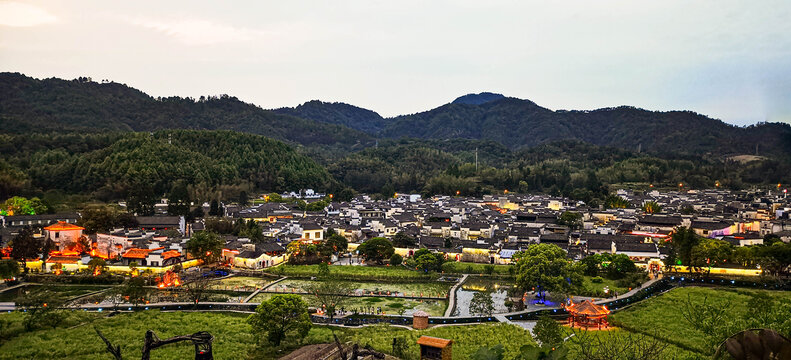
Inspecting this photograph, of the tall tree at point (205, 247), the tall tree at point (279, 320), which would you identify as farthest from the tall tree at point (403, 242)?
the tall tree at point (279, 320)

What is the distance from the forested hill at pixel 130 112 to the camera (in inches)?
4284

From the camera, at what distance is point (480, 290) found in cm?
2648

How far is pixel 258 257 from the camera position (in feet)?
104

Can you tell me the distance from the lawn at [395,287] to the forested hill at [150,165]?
78.1 feet

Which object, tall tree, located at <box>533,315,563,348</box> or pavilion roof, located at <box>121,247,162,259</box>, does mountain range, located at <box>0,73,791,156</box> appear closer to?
pavilion roof, located at <box>121,247,162,259</box>

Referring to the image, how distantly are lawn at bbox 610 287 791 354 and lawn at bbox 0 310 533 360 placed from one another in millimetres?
4626

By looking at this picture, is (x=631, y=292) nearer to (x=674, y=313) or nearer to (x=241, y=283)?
(x=674, y=313)


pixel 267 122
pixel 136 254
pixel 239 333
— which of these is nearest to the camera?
pixel 239 333

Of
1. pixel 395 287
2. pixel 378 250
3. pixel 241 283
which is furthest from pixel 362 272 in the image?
pixel 241 283

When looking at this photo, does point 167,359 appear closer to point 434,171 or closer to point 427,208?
point 427,208

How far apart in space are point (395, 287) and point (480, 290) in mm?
4278

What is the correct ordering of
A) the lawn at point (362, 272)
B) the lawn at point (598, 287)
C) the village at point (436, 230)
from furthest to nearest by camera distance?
the village at point (436, 230), the lawn at point (362, 272), the lawn at point (598, 287)

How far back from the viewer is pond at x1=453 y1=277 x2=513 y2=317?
2263cm

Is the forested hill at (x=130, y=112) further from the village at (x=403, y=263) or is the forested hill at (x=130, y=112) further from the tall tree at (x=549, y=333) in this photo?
the tall tree at (x=549, y=333)
